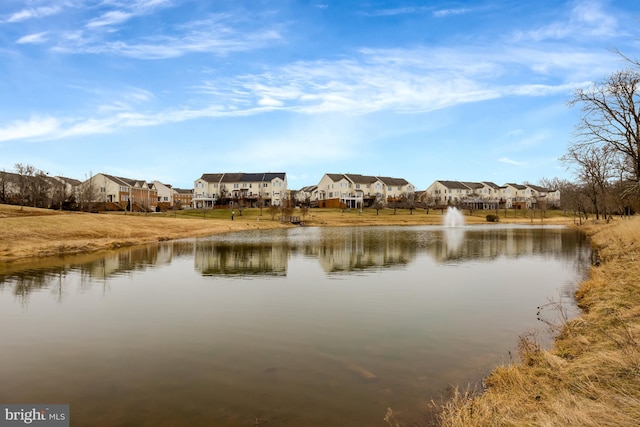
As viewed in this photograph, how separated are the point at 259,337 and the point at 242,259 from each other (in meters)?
20.5

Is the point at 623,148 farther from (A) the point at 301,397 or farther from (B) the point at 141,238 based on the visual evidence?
(B) the point at 141,238

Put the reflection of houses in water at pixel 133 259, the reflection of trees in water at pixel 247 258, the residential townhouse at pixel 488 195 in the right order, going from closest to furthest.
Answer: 1. the reflection of trees in water at pixel 247 258
2. the reflection of houses in water at pixel 133 259
3. the residential townhouse at pixel 488 195

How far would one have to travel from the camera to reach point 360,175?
139375mm

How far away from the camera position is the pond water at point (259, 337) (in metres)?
8.55

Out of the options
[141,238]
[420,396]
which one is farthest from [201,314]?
[141,238]

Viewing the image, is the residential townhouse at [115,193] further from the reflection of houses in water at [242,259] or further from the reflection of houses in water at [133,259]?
the reflection of houses in water at [242,259]

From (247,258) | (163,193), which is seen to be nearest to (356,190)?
(163,193)

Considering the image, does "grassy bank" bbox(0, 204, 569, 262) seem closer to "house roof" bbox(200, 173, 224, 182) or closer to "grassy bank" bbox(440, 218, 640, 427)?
"grassy bank" bbox(440, 218, 640, 427)

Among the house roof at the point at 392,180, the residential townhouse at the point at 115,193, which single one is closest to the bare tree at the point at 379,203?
the house roof at the point at 392,180

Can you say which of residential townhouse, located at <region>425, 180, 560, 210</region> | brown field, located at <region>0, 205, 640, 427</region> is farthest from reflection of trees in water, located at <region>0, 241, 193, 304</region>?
residential townhouse, located at <region>425, 180, 560, 210</region>

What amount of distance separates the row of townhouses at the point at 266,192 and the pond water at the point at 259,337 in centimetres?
8367

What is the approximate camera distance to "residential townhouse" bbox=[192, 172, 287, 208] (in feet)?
409

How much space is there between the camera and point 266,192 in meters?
125

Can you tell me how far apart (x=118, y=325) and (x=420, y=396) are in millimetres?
10702
